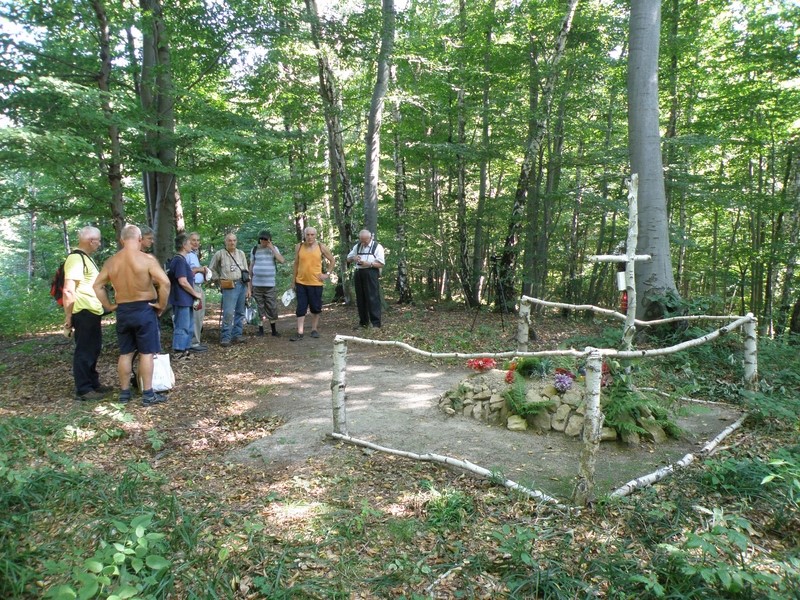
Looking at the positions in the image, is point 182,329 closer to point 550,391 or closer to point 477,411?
point 477,411

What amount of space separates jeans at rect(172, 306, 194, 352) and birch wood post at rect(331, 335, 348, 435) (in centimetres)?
398

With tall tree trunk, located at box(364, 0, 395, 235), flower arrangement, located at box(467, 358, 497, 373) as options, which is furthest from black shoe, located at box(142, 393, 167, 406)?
tall tree trunk, located at box(364, 0, 395, 235)

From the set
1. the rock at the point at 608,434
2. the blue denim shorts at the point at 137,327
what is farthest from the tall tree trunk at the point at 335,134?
the rock at the point at 608,434

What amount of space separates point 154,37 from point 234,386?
6.16m

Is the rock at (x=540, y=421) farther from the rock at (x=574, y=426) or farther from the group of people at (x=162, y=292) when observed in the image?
the group of people at (x=162, y=292)

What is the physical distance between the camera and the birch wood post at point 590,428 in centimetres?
315

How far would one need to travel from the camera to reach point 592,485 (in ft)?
10.6

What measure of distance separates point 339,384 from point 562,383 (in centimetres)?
244

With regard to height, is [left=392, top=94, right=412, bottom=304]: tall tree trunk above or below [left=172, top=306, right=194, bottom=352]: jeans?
above

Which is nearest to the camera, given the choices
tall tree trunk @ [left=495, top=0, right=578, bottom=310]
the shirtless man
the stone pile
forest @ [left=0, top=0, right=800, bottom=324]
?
the stone pile

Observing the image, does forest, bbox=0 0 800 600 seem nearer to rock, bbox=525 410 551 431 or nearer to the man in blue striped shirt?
rock, bbox=525 410 551 431

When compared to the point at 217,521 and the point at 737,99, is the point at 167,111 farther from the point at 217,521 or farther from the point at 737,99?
the point at 737,99

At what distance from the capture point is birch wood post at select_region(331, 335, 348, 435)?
14.1 feet

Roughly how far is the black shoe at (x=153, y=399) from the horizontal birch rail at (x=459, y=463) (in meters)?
2.43
